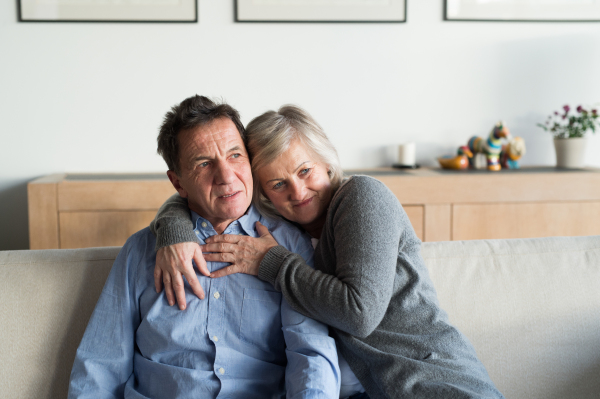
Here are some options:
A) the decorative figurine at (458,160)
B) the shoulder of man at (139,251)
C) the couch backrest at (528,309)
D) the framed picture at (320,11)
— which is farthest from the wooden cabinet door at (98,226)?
the decorative figurine at (458,160)

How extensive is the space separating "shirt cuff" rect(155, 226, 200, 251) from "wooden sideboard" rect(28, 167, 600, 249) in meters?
1.15

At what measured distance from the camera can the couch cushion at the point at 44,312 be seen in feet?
4.15

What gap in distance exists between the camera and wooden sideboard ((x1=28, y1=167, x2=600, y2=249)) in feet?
7.58

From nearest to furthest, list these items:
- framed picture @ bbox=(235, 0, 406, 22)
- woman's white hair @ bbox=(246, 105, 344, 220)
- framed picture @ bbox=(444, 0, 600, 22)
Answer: woman's white hair @ bbox=(246, 105, 344, 220), framed picture @ bbox=(235, 0, 406, 22), framed picture @ bbox=(444, 0, 600, 22)

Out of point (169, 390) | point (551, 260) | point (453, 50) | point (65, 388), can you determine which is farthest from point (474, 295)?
point (453, 50)

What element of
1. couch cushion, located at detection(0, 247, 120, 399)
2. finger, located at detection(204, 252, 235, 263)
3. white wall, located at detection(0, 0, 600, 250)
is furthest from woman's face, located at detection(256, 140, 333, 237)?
white wall, located at detection(0, 0, 600, 250)

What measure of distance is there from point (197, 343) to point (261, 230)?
33 centimetres

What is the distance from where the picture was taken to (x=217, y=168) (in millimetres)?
1260

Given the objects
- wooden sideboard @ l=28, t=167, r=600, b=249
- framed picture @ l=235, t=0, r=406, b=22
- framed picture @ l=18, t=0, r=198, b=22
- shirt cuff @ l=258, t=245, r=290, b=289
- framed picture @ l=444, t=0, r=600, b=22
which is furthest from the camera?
framed picture @ l=444, t=0, r=600, b=22

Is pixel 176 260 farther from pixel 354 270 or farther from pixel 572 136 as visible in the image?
pixel 572 136

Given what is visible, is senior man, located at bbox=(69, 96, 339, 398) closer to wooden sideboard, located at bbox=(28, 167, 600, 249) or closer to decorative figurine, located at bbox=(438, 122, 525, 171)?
wooden sideboard, located at bbox=(28, 167, 600, 249)

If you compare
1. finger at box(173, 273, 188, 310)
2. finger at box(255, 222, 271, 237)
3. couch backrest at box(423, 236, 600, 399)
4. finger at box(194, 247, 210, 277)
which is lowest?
couch backrest at box(423, 236, 600, 399)

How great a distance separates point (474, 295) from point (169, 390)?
0.87 metres

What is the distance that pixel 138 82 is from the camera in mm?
2768
